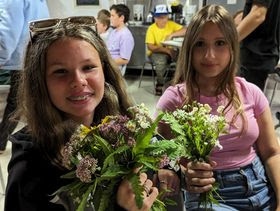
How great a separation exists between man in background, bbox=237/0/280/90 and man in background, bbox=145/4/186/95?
257 centimetres

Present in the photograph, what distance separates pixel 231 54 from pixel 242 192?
0.61 m

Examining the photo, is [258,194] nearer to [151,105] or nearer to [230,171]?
[230,171]

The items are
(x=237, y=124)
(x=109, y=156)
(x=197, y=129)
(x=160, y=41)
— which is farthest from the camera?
(x=160, y=41)

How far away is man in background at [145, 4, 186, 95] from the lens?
16.3ft

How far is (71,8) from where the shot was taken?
6.12m

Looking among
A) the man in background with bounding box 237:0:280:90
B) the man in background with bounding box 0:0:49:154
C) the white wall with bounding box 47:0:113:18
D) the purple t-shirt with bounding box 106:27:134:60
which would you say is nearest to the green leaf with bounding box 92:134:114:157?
the man in background with bounding box 237:0:280:90

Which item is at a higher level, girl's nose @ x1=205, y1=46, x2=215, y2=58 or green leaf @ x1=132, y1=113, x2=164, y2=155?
girl's nose @ x1=205, y1=46, x2=215, y2=58

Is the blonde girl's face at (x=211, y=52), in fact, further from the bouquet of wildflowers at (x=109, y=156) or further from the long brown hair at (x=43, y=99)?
the bouquet of wildflowers at (x=109, y=156)

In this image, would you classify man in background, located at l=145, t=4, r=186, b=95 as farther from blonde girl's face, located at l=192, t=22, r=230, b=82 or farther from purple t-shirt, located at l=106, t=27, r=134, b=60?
blonde girl's face, located at l=192, t=22, r=230, b=82

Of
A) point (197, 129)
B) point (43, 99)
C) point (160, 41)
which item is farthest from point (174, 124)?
point (160, 41)

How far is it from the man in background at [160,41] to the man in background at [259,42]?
257 centimetres

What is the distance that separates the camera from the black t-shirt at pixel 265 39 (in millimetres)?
2295

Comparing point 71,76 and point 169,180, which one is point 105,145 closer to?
point 71,76

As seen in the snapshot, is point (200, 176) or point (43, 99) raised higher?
point (43, 99)
